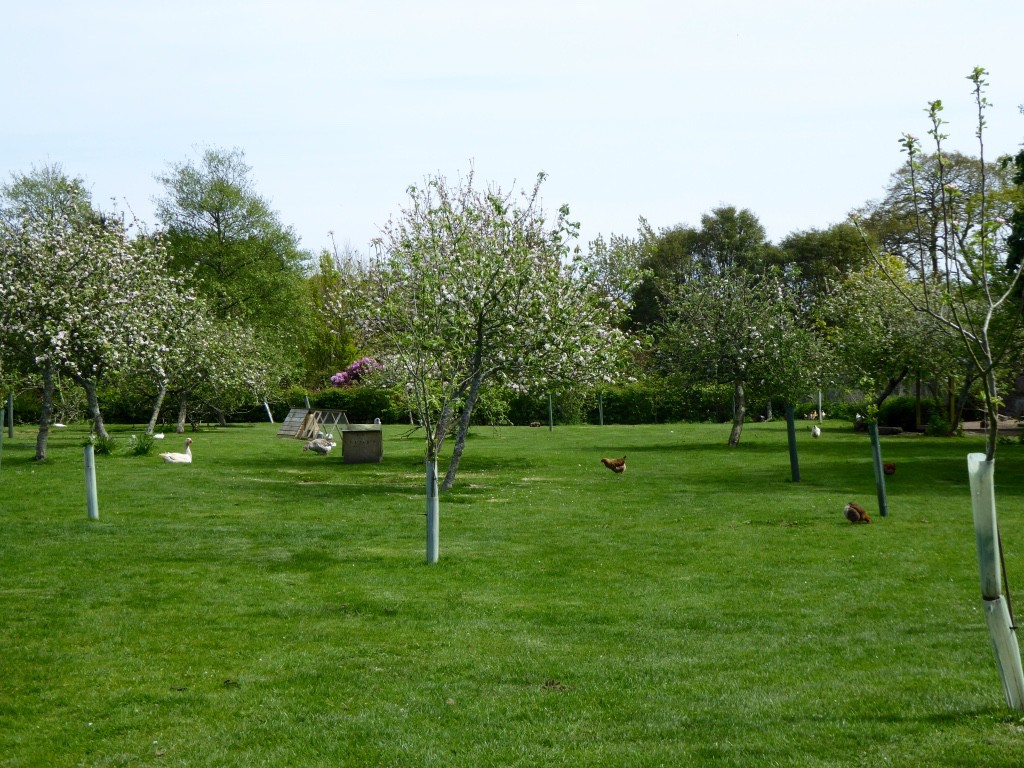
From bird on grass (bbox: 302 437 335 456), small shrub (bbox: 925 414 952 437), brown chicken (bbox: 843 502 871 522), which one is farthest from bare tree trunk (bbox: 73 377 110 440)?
small shrub (bbox: 925 414 952 437)

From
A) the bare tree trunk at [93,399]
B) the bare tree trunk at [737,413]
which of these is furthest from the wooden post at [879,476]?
the bare tree trunk at [93,399]

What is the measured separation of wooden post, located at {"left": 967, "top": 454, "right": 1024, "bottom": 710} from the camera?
5.68 meters

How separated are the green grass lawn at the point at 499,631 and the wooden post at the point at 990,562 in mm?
468

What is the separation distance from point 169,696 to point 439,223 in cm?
1379

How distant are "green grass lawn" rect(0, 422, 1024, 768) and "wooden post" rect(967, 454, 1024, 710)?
47 cm

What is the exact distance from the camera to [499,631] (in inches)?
367

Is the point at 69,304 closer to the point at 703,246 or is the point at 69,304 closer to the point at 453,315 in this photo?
the point at 453,315

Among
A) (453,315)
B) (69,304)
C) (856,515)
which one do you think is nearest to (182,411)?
(69,304)

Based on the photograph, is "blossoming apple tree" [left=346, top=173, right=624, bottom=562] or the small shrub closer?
"blossoming apple tree" [left=346, top=173, right=624, bottom=562]

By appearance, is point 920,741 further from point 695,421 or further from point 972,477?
point 695,421

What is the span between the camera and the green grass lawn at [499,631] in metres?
6.19

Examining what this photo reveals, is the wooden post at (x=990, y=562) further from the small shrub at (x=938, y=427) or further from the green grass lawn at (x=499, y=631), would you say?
the small shrub at (x=938, y=427)

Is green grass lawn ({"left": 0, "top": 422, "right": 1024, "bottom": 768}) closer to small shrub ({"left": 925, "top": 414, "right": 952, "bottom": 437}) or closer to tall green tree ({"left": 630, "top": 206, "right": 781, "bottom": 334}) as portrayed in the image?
small shrub ({"left": 925, "top": 414, "right": 952, "bottom": 437})

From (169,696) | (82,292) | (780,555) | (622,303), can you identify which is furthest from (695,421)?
(169,696)
